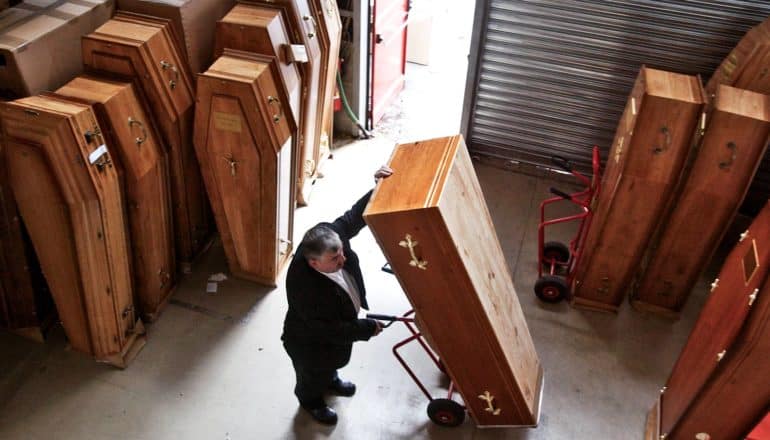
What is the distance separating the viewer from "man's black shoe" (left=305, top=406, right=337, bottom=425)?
3.13 metres

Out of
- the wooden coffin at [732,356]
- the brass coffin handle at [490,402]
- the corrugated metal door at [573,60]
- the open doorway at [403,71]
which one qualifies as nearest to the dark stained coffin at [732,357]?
the wooden coffin at [732,356]

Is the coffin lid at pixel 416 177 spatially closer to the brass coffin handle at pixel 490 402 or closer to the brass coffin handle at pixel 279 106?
the brass coffin handle at pixel 279 106

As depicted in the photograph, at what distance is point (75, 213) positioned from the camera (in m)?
2.82

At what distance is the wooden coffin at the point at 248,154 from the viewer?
322cm

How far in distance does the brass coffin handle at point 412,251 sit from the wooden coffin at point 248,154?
4.32 ft

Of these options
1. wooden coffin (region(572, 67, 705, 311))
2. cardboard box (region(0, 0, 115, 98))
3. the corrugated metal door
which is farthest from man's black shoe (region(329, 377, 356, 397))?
the corrugated metal door

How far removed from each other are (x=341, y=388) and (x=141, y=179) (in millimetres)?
1467

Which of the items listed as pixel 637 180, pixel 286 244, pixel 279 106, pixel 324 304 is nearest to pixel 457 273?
pixel 324 304

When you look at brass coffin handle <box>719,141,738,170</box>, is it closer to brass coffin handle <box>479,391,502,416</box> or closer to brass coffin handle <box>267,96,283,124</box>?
brass coffin handle <box>479,391,502,416</box>

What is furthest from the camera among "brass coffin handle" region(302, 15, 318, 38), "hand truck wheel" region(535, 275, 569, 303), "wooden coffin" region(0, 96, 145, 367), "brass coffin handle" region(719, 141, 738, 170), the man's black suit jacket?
"brass coffin handle" region(302, 15, 318, 38)

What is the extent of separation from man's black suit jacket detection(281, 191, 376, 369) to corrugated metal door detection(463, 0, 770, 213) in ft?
7.68

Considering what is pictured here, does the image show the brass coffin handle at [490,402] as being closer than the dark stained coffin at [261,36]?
Yes

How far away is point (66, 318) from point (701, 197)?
3.32 metres

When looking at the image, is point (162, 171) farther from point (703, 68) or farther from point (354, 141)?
point (703, 68)
